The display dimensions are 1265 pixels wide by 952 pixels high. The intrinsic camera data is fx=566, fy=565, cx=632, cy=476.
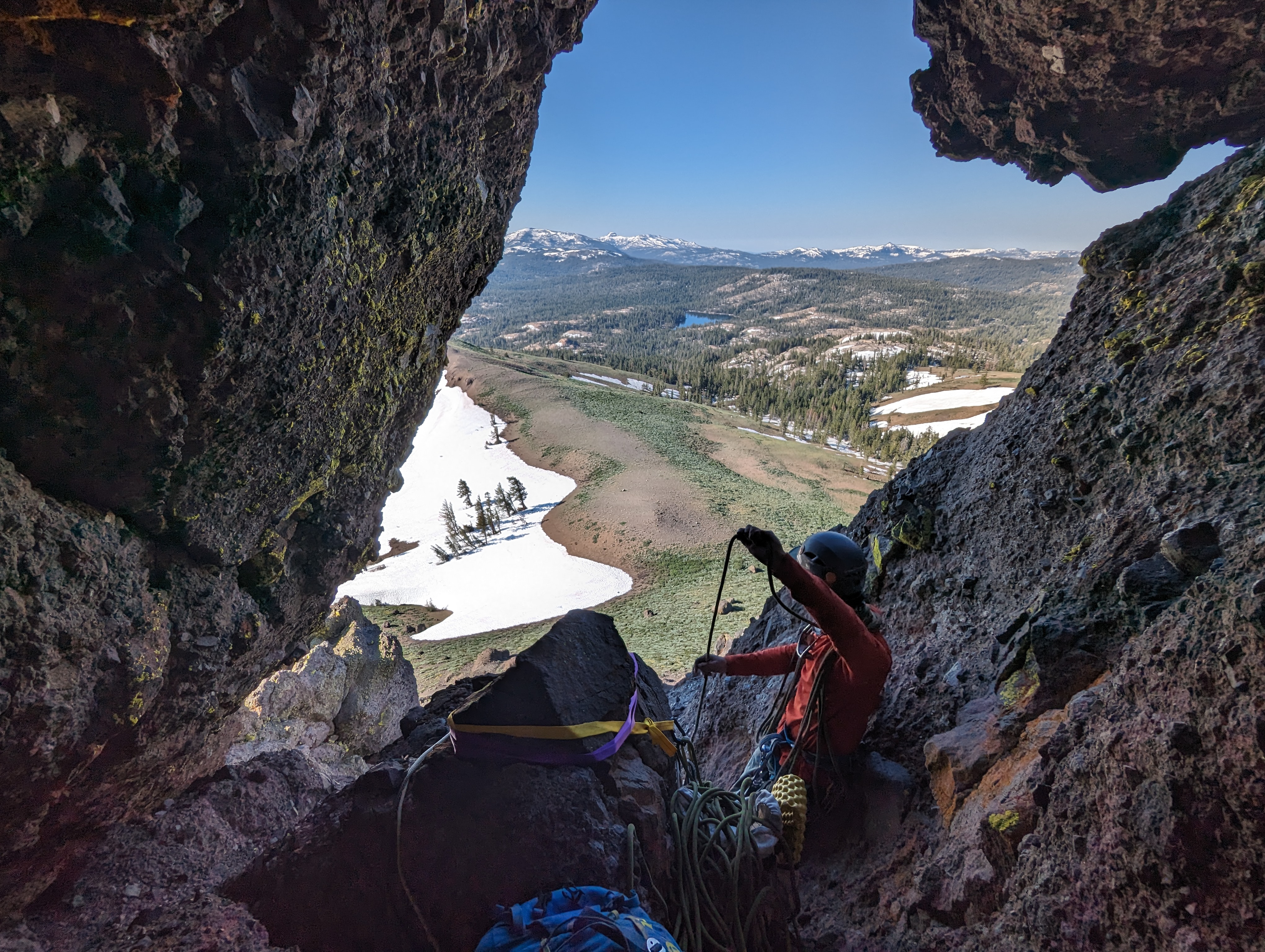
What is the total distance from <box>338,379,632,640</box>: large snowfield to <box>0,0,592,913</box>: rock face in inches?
694

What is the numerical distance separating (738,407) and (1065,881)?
109 m

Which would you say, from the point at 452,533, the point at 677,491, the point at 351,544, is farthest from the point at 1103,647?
the point at 452,533

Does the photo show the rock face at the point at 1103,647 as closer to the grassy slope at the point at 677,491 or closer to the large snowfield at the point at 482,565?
Result: the grassy slope at the point at 677,491

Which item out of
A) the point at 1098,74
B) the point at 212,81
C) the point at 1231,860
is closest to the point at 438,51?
the point at 212,81

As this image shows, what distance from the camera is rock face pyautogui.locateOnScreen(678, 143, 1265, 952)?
2.01 m

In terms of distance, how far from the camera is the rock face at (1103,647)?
2.01 metres

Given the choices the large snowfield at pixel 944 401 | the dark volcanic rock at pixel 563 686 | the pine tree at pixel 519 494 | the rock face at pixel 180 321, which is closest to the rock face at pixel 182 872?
the rock face at pixel 180 321

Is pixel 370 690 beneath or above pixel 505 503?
above

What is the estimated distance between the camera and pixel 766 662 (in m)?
4.33

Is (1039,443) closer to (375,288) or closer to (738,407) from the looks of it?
(375,288)

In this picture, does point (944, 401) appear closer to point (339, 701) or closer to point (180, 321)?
point (339, 701)

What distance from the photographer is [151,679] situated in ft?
11.0

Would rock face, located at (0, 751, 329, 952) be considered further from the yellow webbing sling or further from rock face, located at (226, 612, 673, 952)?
the yellow webbing sling

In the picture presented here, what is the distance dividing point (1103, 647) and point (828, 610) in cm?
139
